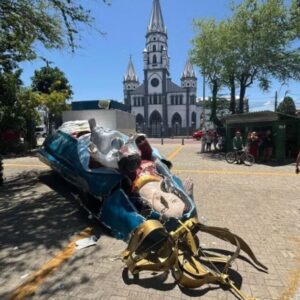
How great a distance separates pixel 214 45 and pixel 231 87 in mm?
3695

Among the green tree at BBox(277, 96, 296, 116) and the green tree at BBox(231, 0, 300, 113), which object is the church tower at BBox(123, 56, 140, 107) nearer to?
the green tree at BBox(277, 96, 296, 116)

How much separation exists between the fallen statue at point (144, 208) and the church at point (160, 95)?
8158 cm

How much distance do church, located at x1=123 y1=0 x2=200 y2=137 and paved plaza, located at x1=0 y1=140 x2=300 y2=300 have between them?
8026 cm

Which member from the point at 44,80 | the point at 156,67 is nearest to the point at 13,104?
the point at 44,80

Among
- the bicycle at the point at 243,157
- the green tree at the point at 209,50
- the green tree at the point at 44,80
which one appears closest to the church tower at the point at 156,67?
the green tree at the point at 44,80

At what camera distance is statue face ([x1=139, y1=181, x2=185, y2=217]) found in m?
5.76

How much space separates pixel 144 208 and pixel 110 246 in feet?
2.81

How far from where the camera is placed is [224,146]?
2420 cm

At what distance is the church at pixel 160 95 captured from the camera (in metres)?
91.1

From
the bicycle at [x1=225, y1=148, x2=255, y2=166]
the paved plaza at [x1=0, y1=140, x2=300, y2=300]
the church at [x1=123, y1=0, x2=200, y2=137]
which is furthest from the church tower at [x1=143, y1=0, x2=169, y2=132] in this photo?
the paved plaza at [x1=0, y1=140, x2=300, y2=300]

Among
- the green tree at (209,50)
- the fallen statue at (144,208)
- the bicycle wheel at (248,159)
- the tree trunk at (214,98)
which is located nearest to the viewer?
the fallen statue at (144,208)

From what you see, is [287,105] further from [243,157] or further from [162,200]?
[162,200]

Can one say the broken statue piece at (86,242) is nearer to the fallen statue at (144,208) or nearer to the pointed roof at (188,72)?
the fallen statue at (144,208)

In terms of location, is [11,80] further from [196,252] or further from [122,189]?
[196,252]
